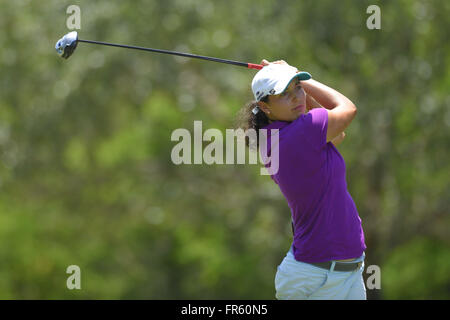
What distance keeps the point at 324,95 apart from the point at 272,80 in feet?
1.16

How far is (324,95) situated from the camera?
3896 millimetres

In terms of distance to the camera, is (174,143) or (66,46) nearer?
(66,46)

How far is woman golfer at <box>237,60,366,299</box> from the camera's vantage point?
3.66m

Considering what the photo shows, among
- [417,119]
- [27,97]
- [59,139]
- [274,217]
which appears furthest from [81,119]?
[417,119]

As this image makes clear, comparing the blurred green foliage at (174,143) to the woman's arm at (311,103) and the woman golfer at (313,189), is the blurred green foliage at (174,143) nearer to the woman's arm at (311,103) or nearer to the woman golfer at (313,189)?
the woman's arm at (311,103)

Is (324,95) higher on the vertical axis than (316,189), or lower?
higher

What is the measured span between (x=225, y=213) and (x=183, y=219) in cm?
121

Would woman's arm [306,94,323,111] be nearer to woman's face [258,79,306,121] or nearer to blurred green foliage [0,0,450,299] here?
woman's face [258,79,306,121]

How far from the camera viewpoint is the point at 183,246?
70.4 feet

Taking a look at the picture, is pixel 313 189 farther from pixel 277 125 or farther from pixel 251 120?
pixel 251 120

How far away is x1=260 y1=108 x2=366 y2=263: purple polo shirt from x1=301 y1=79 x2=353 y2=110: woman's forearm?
164mm

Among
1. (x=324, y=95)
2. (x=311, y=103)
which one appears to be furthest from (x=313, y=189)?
(x=311, y=103)

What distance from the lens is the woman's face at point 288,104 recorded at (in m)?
3.76

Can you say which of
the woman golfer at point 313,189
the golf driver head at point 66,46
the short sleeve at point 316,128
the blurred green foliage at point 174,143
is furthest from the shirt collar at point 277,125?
the blurred green foliage at point 174,143
